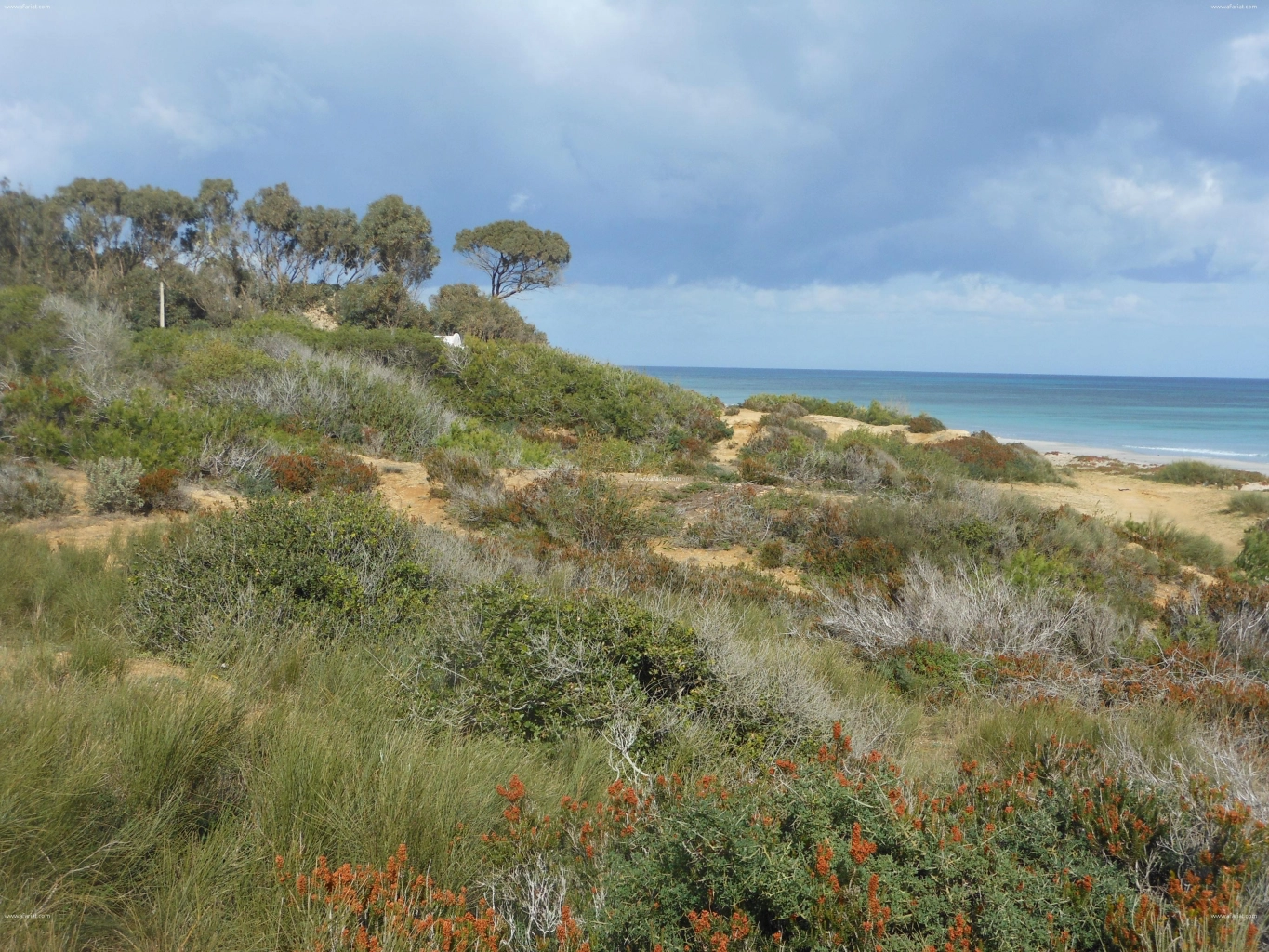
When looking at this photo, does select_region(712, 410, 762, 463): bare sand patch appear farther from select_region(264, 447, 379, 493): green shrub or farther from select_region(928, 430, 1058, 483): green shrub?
select_region(264, 447, 379, 493): green shrub

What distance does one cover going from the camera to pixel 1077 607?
600 cm

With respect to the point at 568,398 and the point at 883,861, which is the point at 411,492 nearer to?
the point at 568,398

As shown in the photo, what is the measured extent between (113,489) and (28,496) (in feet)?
2.44

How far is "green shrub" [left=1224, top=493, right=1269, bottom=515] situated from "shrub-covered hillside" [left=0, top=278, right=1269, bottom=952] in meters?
7.79

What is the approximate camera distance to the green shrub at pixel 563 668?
346cm

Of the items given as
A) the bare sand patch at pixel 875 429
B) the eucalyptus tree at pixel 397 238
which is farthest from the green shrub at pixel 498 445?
the eucalyptus tree at pixel 397 238

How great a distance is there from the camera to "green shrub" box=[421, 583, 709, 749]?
3.46 metres

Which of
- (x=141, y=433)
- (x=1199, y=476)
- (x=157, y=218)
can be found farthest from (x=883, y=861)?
(x=157, y=218)

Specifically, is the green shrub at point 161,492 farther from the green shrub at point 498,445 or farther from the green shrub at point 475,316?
the green shrub at point 475,316

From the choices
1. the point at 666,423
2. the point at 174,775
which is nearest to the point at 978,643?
the point at 174,775

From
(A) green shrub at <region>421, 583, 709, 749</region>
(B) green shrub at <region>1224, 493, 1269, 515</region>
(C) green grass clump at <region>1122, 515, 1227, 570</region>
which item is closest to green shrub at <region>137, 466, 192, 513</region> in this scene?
(A) green shrub at <region>421, 583, 709, 749</region>

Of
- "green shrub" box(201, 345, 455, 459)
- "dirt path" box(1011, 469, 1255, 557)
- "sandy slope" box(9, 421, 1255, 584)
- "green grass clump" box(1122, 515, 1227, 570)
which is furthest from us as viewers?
"dirt path" box(1011, 469, 1255, 557)

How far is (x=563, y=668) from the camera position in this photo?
3627 mm

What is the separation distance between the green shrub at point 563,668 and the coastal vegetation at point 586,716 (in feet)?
0.07
